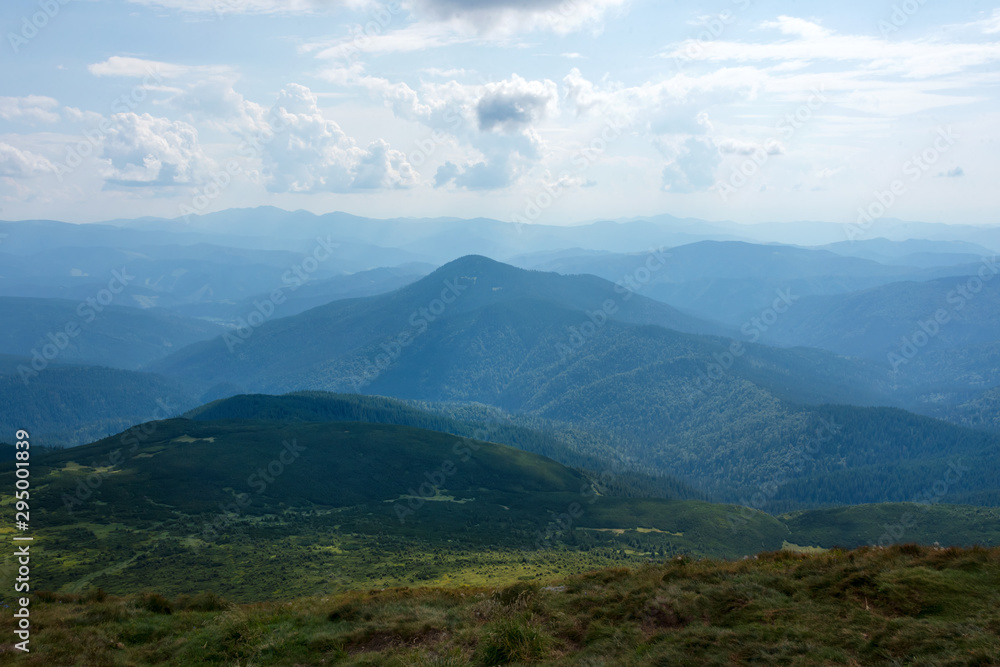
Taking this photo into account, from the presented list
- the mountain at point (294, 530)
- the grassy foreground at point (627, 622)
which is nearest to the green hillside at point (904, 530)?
the mountain at point (294, 530)

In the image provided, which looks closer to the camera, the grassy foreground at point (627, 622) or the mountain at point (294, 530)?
the grassy foreground at point (627, 622)

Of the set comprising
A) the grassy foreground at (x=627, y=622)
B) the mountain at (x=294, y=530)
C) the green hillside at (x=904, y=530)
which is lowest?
the green hillside at (x=904, y=530)

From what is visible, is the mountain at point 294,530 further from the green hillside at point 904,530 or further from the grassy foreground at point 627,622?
the grassy foreground at point 627,622

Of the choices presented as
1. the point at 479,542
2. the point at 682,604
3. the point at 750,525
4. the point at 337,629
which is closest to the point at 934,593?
the point at 682,604

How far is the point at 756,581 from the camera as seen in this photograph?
84.7 ft

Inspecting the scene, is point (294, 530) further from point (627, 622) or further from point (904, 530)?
point (904, 530)

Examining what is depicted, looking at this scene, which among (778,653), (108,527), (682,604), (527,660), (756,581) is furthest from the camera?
(108,527)

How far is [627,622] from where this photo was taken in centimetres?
2355

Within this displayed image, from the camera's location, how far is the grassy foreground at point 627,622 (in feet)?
62.3

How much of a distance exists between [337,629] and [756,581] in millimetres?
20762

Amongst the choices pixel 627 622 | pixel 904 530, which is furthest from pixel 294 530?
pixel 904 530

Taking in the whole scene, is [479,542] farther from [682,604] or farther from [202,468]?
[682,604]

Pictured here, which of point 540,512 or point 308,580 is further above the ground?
point 308,580

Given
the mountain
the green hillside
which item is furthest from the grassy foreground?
the green hillside
